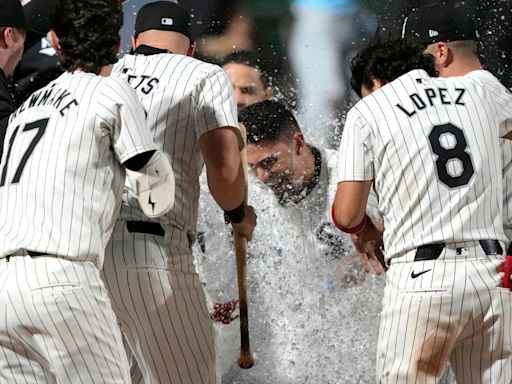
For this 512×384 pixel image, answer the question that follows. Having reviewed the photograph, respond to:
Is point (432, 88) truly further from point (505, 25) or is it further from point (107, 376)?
point (505, 25)

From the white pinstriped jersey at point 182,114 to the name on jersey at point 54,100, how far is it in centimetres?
43

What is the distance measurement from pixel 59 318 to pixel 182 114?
Answer: 3.15ft

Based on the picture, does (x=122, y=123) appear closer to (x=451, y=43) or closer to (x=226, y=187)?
(x=226, y=187)

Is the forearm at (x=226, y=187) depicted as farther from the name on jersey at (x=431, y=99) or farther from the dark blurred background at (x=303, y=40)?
the dark blurred background at (x=303, y=40)

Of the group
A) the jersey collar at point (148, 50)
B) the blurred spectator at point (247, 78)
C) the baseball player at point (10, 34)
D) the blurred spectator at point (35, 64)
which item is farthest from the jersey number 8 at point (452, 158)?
the blurred spectator at point (35, 64)

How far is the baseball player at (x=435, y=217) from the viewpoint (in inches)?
131

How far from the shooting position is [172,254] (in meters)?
3.56

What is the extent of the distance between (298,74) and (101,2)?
82.0 inches

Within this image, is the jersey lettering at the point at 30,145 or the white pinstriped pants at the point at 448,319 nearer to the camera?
the jersey lettering at the point at 30,145

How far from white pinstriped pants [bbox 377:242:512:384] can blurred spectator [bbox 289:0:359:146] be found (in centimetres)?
201

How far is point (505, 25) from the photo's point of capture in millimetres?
5137

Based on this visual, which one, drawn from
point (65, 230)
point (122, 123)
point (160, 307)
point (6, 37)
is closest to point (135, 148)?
point (122, 123)

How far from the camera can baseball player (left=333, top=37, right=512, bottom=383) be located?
3324mm

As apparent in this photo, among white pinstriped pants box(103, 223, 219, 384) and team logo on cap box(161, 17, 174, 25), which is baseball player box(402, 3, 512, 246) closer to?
team logo on cap box(161, 17, 174, 25)
